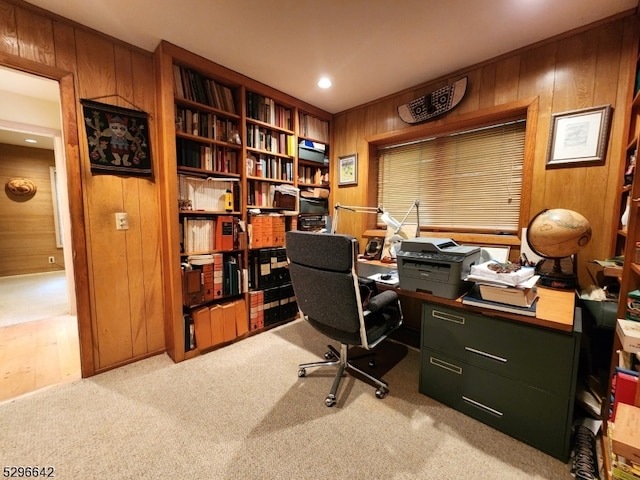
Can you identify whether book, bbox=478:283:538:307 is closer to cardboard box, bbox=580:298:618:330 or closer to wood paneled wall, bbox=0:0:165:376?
cardboard box, bbox=580:298:618:330

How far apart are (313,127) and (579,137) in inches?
91.0

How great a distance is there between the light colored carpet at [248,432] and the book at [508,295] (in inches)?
28.6

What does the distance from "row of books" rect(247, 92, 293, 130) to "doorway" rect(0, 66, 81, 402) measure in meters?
1.36

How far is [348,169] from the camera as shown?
309 centimetres

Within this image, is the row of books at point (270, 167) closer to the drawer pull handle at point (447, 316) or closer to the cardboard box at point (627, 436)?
the drawer pull handle at point (447, 316)

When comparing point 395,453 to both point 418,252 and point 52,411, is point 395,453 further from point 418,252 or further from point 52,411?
point 52,411

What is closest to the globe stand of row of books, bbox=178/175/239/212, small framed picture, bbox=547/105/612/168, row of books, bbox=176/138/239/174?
small framed picture, bbox=547/105/612/168

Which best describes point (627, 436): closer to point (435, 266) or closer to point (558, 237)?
point (435, 266)

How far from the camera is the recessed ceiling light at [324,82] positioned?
93.6 inches

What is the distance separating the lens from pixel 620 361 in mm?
1197

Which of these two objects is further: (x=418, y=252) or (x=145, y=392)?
(x=145, y=392)

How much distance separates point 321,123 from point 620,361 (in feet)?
10.1

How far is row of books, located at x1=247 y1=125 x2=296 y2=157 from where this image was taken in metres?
2.54

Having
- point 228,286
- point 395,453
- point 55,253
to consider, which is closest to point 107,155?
point 228,286
